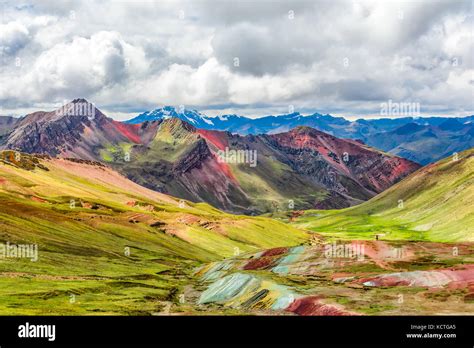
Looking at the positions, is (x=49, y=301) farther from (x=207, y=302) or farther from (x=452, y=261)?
(x=452, y=261)

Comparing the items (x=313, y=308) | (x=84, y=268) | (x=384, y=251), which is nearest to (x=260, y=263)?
(x=384, y=251)

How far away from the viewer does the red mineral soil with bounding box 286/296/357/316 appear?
74856 mm

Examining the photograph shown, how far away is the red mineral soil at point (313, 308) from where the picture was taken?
74856mm

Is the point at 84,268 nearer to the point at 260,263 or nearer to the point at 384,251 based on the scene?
the point at 260,263

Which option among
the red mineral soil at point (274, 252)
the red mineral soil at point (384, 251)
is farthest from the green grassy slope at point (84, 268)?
the red mineral soil at point (384, 251)

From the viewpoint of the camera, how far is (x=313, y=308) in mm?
80000

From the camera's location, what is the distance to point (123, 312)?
8156cm

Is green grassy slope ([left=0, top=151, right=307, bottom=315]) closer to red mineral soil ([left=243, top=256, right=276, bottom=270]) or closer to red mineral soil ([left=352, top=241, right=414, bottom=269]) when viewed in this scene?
red mineral soil ([left=243, top=256, right=276, bottom=270])

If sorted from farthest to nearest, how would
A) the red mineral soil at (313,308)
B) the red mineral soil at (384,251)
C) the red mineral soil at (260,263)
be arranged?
the red mineral soil at (260,263), the red mineral soil at (384,251), the red mineral soil at (313,308)

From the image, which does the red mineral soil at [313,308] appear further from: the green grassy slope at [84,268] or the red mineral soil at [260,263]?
the red mineral soil at [260,263]

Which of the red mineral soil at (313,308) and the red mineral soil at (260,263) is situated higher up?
the red mineral soil at (260,263)

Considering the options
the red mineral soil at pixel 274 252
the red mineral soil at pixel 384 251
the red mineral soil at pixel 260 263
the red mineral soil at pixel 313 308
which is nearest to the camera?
the red mineral soil at pixel 313 308
